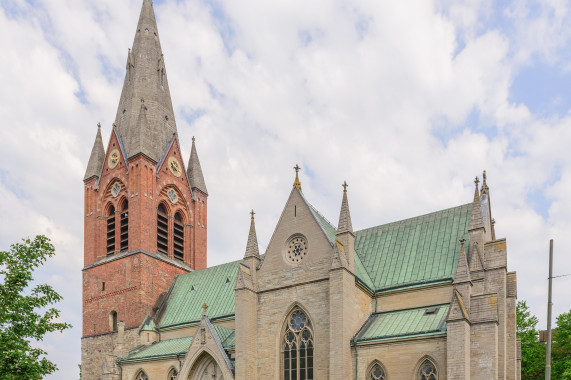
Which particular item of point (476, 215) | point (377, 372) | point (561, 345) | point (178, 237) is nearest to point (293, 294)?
point (377, 372)

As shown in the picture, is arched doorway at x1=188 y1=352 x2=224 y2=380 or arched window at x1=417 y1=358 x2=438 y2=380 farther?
arched doorway at x1=188 y1=352 x2=224 y2=380

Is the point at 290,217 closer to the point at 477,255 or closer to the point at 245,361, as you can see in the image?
the point at 245,361

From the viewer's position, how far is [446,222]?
3550cm

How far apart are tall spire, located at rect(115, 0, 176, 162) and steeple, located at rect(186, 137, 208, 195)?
133 inches

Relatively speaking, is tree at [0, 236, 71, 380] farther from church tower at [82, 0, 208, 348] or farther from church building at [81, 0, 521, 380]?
church tower at [82, 0, 208, 348]

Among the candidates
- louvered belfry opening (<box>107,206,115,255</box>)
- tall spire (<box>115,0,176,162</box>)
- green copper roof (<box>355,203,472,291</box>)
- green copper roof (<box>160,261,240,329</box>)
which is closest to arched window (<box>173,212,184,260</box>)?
green copper roof (<box>160,261,240,329</box>)

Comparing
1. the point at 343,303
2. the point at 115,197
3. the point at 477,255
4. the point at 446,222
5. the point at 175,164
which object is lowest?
the point at 343,303

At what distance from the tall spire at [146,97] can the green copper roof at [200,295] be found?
37.2 feet

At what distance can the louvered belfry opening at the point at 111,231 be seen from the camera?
4931 cm

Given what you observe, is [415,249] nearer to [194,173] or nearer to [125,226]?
[125,226]

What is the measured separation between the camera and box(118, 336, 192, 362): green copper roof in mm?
39188

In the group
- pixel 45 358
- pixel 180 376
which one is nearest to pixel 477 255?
pixel 180 376

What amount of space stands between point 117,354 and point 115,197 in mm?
13863

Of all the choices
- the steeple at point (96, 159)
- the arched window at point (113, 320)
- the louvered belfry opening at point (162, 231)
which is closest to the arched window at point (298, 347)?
the arched window at point (113, 320)
